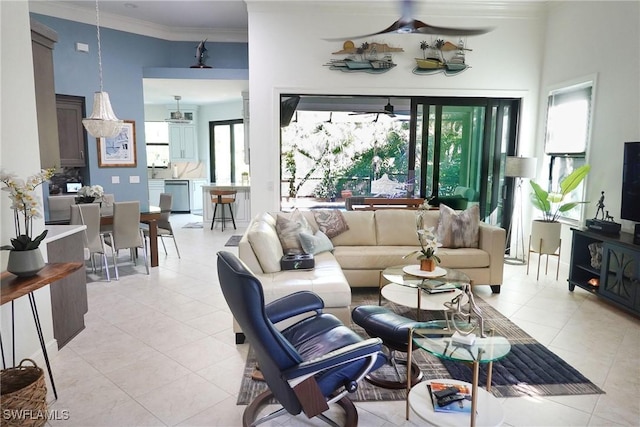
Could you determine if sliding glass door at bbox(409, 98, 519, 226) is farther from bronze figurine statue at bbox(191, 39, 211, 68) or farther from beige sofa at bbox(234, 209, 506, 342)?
bronze figurine statue at bbox(191, 39, 211, 68)

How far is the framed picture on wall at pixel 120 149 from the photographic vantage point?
22.8ft

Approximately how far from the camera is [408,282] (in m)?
3.38

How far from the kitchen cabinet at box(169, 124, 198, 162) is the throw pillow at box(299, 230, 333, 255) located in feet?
24.2

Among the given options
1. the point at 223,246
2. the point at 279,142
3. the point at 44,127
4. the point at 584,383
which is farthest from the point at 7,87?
the point at 223,246

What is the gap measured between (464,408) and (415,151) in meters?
4.70

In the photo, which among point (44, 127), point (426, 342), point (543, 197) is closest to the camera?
point (426, 342)

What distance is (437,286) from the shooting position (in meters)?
3.30

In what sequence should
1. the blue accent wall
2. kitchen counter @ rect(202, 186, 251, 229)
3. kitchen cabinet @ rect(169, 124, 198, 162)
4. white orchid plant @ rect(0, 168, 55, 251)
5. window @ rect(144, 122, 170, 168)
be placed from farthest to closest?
window @ rect(144, 122, 170, 168) → kitchen cabinet @ rect(169, 124, 198, 162) → kitchen counter @ rect(202, 186, 251, 229) → the blue accent wall → white orchid plant @ rect(0, 168, 55, 251)

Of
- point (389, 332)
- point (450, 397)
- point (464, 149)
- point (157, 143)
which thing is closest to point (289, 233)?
point (389, 332)

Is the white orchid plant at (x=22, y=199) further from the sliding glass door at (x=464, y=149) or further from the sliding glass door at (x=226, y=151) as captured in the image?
the sliding glass door at (x=226, y=151)

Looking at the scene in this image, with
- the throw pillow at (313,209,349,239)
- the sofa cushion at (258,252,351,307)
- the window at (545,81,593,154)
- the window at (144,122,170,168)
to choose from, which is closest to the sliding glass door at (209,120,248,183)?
the window at (144,122,170,168)

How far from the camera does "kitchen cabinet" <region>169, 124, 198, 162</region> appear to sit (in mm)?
10617

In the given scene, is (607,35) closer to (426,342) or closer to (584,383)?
(584,383)

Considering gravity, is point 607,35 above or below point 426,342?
above
